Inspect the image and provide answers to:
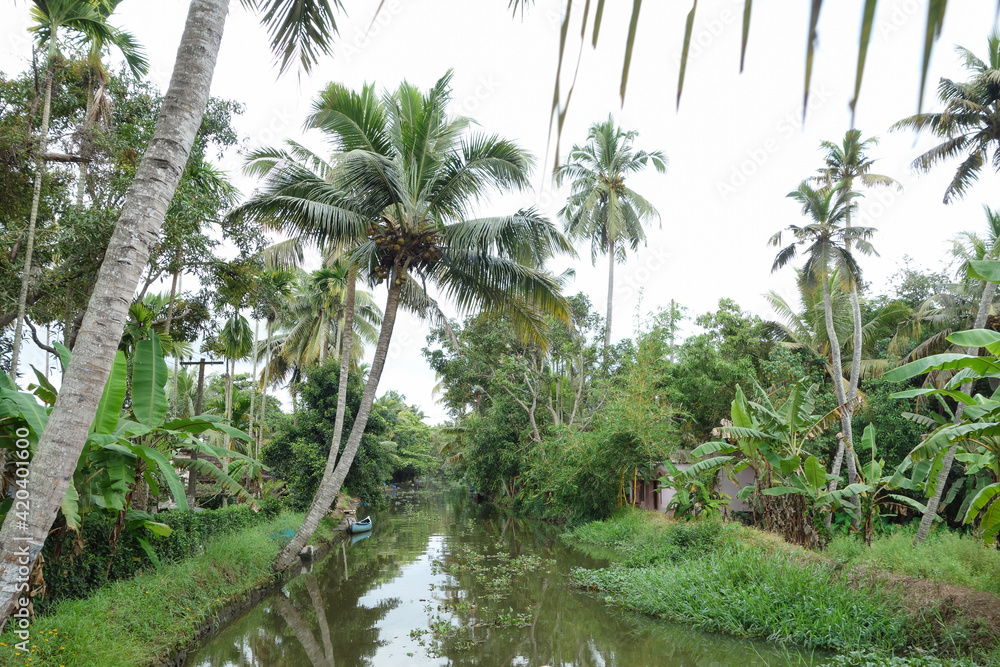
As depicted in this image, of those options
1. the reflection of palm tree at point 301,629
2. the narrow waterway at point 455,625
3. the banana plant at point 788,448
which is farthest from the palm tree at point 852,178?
the reflection of palm tree at point 301,629

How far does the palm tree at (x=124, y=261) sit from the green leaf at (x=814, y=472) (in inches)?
372

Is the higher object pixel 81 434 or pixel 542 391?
pixel 542 391

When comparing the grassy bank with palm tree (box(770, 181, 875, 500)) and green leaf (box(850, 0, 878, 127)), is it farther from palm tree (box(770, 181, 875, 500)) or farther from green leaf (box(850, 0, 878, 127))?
palm tree (box(770, 181, 875, 500))

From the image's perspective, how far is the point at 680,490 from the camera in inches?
543

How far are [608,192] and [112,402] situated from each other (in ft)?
62.8

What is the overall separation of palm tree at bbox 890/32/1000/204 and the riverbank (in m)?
9.33

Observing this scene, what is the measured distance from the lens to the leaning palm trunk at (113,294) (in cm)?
367

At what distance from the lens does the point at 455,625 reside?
8.62 meters

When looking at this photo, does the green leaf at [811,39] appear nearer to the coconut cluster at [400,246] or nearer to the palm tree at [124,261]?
the palm tree at [124,261]

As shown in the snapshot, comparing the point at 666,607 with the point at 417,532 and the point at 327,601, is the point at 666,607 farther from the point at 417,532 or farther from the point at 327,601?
the point at 417,532

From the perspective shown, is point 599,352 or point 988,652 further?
point 599,352

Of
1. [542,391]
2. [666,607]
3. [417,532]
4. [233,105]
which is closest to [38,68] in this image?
[233,105]

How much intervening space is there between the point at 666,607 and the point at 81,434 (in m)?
8.20

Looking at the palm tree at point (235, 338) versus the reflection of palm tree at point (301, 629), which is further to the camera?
the palm tree at point (235, 338)
